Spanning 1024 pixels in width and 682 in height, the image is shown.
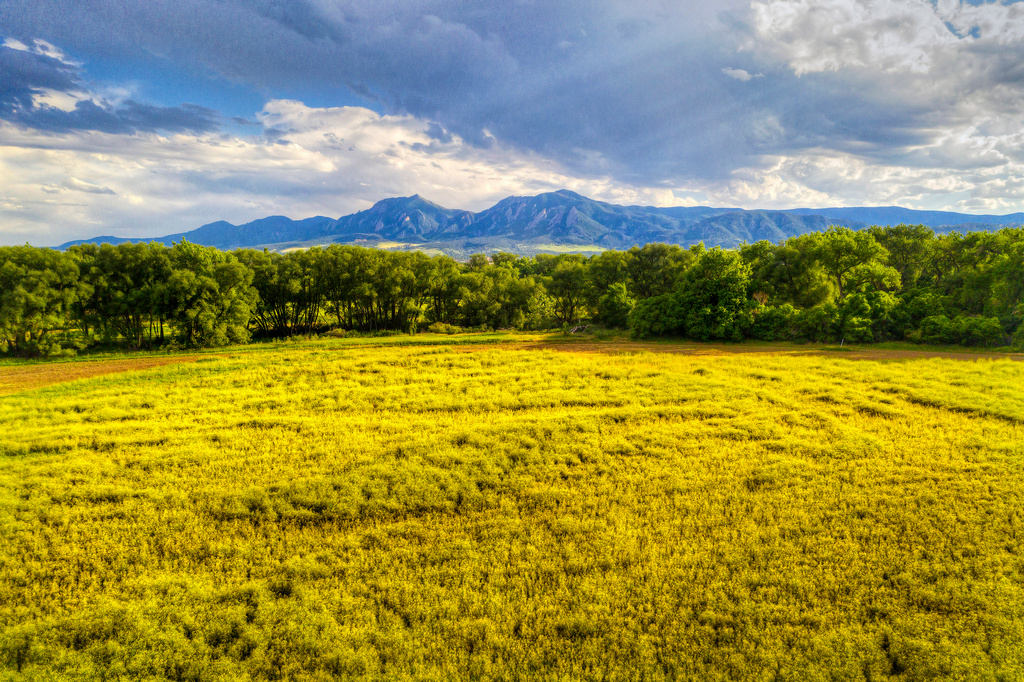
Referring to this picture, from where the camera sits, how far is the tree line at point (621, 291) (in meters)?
41.9

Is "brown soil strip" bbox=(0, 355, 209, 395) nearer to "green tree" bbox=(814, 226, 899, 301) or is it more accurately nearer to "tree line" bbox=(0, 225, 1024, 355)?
"tree line" bbox=(0, 225, 1024, 355)

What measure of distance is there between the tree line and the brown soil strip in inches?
292

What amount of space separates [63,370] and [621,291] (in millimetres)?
67559

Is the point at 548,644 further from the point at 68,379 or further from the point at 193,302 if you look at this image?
the point at 193,302

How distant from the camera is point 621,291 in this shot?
2638 inches

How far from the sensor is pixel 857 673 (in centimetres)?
777

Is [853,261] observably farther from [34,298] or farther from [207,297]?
[34,298]

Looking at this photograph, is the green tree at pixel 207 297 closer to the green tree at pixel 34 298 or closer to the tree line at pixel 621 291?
the tree line at pixel 621 291

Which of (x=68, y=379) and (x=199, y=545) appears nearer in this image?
(x=199, y=545)

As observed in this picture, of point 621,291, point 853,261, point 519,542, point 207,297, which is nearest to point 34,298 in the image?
point 207,297

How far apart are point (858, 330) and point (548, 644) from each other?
50.8m

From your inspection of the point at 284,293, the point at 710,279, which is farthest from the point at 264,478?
the point at 284,293

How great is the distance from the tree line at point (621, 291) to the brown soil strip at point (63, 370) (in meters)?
7.41

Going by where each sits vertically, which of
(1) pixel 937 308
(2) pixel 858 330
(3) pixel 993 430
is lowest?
(3) pixel 993 430
